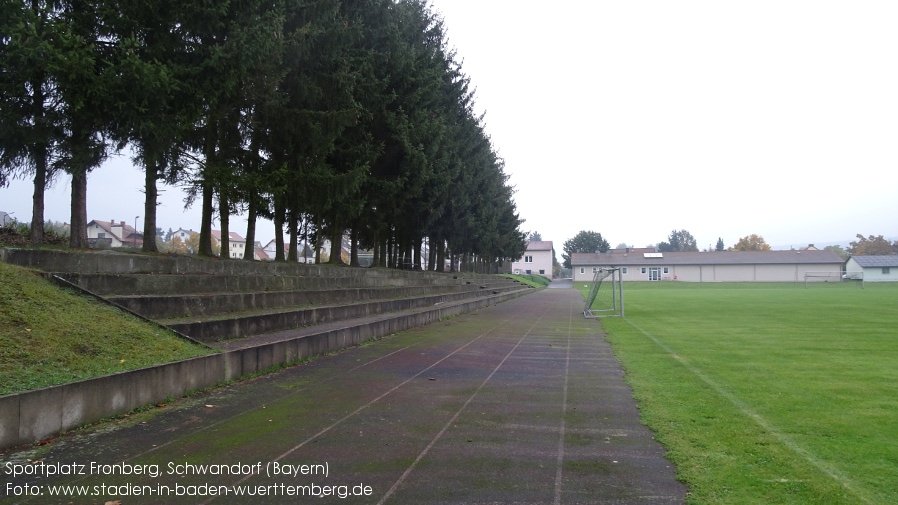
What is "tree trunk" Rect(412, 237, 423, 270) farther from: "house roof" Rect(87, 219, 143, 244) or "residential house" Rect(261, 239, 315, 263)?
"house roof" Rect(87, 219, 143, 244)

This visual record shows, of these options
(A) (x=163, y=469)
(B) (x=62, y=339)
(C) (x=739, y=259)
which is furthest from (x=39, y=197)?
(C) (x=739, y=259)

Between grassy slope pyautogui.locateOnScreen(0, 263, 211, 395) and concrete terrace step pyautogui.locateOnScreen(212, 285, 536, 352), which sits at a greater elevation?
grassy slope pyautogui.locateOnScreen(0, 263, 211, 395)

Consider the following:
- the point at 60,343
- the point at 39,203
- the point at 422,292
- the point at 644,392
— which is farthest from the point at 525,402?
the point at 422,292

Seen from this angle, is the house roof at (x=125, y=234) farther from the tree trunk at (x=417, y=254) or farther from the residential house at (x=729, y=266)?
the residential house at (x=729, y=266)

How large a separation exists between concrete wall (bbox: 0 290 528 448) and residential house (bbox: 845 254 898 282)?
9500 centimetres

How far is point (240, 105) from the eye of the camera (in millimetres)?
14352

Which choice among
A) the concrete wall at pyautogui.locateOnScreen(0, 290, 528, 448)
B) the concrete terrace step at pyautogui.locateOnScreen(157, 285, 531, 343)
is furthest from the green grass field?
the concrete terrace step at pyautogui.locateOnScreen(157, 285, 531, 343)

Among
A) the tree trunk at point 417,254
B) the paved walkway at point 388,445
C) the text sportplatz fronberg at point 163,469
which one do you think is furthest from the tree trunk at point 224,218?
the tree trunk at point 417,254

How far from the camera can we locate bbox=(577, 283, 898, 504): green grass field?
4.32 m

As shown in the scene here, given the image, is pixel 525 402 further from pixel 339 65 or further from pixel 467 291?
pixel 467 291

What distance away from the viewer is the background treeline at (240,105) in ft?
29.9

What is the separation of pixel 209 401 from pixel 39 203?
595 centimetres

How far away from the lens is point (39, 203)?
10.1 meters

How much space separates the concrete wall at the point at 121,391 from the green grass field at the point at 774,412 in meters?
5.30
